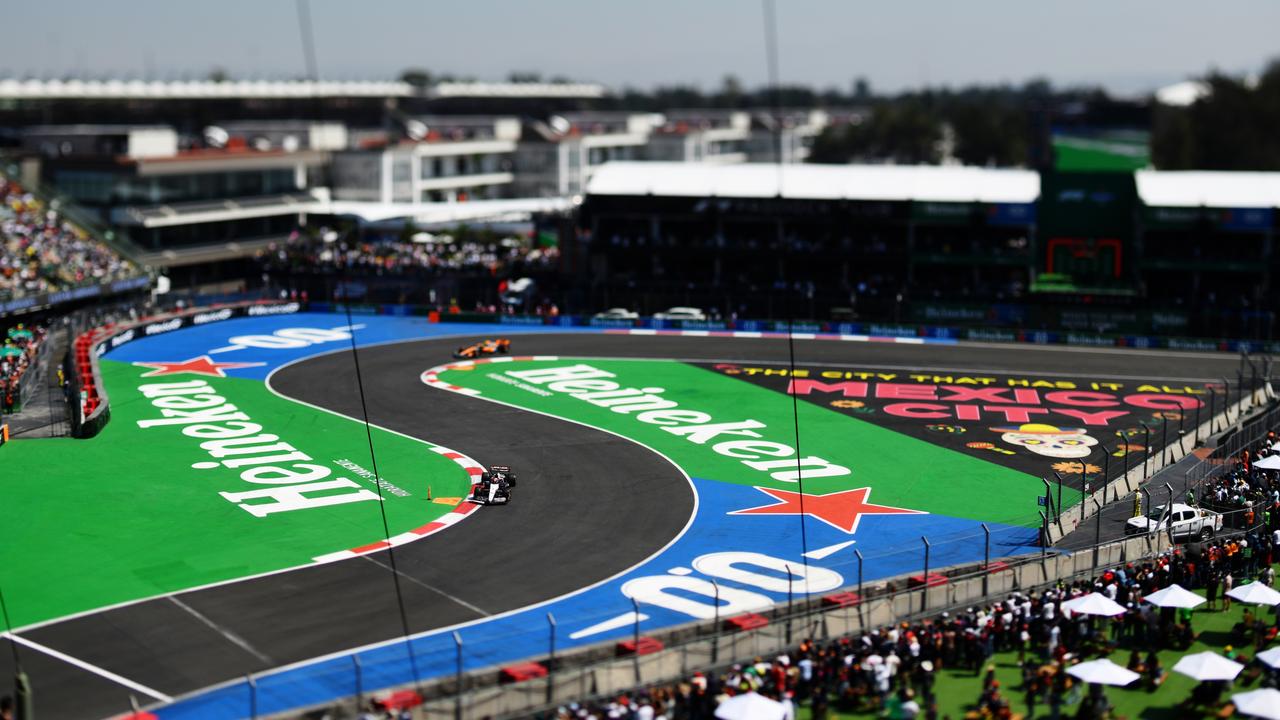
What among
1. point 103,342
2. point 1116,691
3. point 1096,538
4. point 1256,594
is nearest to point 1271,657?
point 1116,691

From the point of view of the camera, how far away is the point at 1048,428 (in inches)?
2035

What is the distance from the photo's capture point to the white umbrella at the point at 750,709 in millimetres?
23312

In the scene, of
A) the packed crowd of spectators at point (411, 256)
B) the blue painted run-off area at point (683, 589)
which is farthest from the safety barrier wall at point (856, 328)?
the blue painted run-off area at point (683, 589)

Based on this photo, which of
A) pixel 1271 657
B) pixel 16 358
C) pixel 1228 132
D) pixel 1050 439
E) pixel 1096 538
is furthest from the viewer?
pixel 1228 132

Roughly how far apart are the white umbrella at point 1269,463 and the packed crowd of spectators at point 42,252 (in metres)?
58.2

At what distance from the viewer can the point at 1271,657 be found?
86.5ft

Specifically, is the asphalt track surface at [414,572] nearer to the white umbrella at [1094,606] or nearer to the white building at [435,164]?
the white umbrella at [1094,606]

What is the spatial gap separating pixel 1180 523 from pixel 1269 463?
5612 millimetres

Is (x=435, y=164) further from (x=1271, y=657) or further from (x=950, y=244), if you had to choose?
(x=1271, y=657)

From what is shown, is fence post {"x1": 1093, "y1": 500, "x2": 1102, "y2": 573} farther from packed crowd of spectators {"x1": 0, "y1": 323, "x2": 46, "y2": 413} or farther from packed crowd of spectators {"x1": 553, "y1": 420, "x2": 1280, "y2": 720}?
packed crowd of spectators {"x1": 0, "y1": 323, "x2": 46, "y2": 413}

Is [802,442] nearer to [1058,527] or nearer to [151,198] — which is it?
[1058,527]

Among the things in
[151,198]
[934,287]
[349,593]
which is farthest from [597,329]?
[349,593]

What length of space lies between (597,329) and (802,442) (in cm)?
2831

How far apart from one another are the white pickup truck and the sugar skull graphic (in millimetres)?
9922
